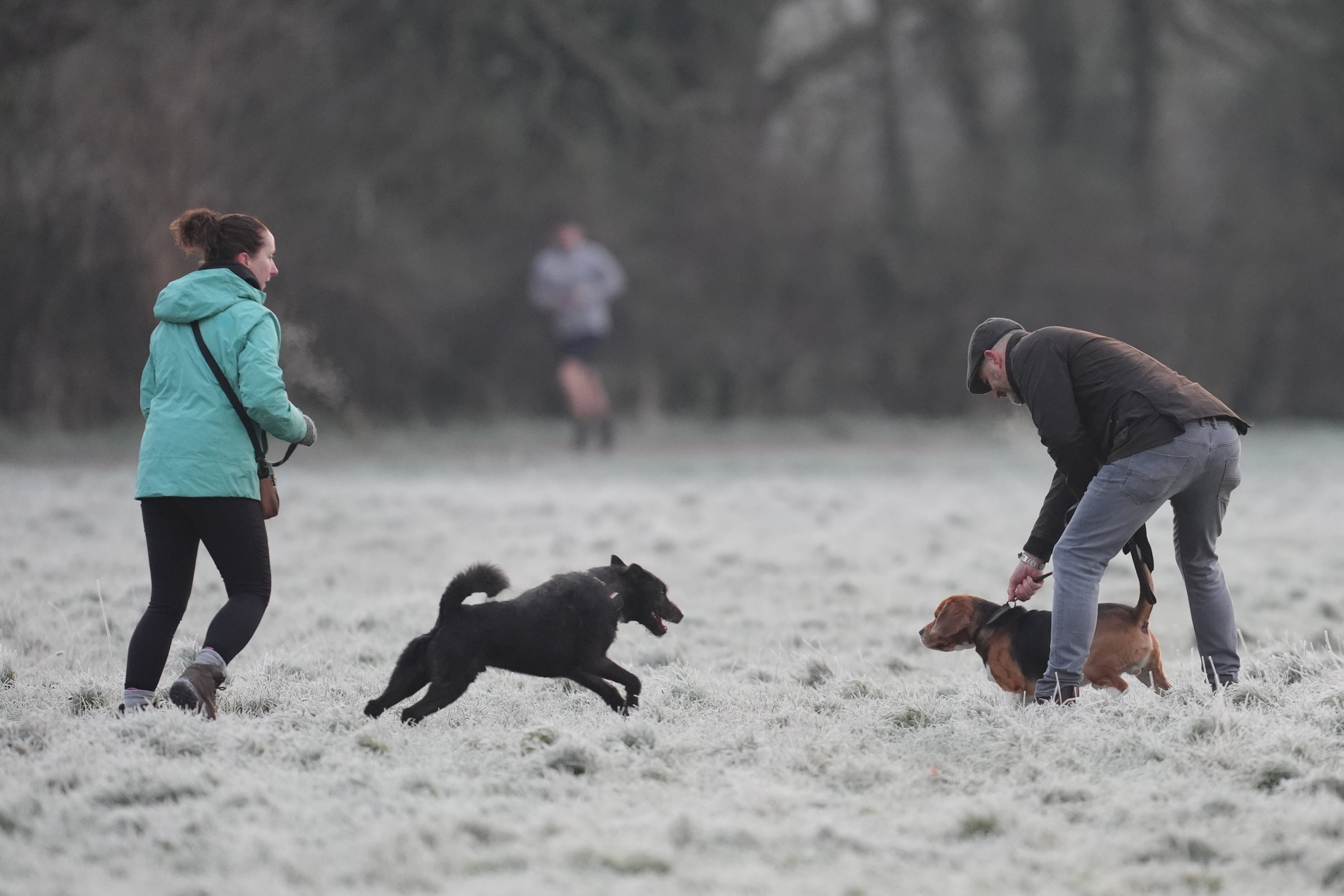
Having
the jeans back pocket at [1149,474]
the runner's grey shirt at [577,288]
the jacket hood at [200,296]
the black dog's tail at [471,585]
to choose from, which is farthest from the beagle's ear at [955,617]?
the runner's grey shirt at [577,288]

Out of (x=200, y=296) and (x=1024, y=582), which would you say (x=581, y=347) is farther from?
(x=200, y=296)

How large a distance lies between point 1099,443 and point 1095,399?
0.57 feet

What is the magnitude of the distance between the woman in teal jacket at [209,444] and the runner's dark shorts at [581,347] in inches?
449

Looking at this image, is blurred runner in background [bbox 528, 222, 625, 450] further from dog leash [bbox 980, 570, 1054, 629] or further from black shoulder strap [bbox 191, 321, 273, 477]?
black shoulder strap [bbox 191, 321, 273, 477]

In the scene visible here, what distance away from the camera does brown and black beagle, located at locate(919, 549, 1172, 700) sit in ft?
17.8

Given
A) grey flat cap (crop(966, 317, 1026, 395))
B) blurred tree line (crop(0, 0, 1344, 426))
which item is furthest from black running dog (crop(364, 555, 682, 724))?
blurred tree line (crop(0, 0, 1344, 426))

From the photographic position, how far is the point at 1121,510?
5129 mm

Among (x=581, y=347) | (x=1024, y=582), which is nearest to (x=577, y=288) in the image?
(x=581, y=347)

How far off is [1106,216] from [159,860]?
19.3 m

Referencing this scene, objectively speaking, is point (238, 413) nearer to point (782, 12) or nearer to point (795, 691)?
point (795, 691)

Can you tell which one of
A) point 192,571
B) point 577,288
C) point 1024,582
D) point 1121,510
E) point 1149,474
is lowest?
point 192,571

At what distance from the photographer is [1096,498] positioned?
5148 mm

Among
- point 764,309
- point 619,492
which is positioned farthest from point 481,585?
point 764,309

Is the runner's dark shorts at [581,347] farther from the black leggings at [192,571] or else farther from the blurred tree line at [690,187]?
the black leggings at [192,571]
